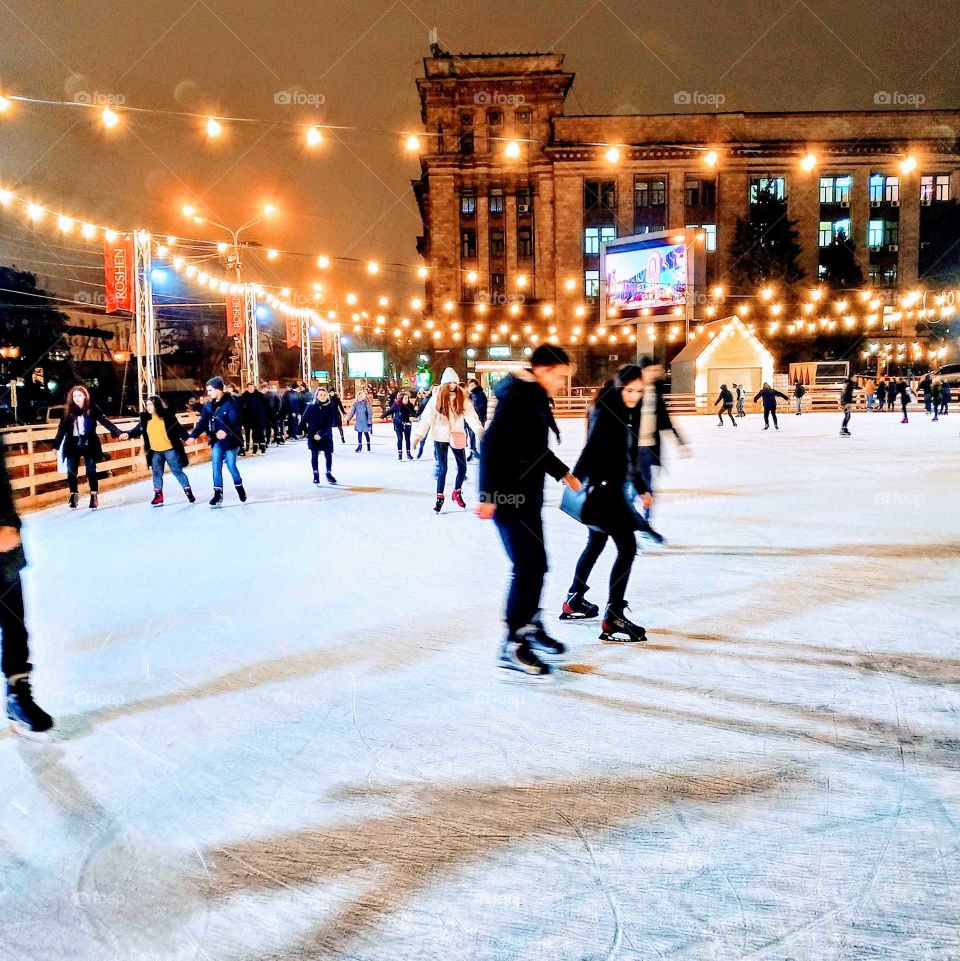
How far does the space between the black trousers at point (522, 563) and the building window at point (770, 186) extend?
52.8 m

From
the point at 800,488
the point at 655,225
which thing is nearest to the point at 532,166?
the point at 655,225

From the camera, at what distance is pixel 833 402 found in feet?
120

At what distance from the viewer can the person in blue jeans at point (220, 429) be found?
9938 mm

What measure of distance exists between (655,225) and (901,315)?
23078mm

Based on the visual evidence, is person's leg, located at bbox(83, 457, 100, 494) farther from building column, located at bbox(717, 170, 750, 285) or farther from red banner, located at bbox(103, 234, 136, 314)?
building column, located at bbox(717, 170, 750, 285)

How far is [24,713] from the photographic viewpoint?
3322 millimetres

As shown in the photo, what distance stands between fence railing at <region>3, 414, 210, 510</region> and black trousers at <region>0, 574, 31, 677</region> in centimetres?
457

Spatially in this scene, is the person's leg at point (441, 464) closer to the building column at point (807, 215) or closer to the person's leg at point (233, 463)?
the person's leg at point (233, 463)

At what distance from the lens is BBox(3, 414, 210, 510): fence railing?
1073 centimetres

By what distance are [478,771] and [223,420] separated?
25.9 feet

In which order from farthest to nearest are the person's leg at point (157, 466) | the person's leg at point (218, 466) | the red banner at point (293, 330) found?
the red banner at point (293, 330)
the person's leg at point (157, 466)
the person's leg at point (218, 466)

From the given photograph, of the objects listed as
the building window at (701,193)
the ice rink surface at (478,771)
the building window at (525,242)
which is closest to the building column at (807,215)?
the building window at (701,193)

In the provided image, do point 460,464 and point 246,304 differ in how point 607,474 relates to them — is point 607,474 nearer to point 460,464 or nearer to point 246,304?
point 460,464

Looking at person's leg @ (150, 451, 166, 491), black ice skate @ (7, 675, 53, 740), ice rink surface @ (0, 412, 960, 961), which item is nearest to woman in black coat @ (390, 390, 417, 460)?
person's leg @ (150, 451, 166, 491)
